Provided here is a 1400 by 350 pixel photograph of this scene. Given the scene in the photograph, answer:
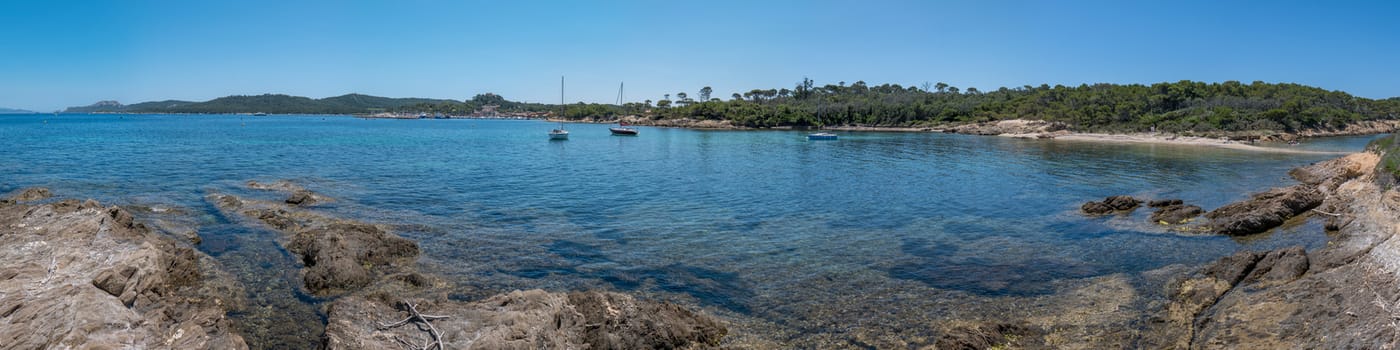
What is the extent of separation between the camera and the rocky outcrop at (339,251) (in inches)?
510

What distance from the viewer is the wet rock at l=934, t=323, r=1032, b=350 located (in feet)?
31.9

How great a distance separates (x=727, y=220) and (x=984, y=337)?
487 inches

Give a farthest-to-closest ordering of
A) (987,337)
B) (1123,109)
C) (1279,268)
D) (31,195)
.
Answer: (1123,109) → (31,195) → (1279,268) → (987,337)

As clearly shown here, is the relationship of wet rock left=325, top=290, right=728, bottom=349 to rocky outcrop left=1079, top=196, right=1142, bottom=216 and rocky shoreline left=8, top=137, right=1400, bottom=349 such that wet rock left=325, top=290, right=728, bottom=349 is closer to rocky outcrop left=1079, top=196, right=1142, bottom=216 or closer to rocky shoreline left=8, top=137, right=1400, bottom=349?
rocky shoreline left=8, top=137, right=1400, bottom=349

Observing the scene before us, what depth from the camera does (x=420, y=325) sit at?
8.99 meters

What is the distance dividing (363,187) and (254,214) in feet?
28.6

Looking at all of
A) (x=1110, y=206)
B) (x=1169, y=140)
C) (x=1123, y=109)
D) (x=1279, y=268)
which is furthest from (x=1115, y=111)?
(x=1279, y=268)

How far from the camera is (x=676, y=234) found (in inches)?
750

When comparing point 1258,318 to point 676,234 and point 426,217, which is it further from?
point 426,217

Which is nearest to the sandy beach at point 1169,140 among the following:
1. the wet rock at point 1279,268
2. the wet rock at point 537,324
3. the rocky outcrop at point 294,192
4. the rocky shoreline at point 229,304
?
the wet rock at point 1279,268

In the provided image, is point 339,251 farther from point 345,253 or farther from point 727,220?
point 727,220

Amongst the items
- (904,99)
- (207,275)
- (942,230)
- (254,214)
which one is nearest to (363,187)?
(254,214)

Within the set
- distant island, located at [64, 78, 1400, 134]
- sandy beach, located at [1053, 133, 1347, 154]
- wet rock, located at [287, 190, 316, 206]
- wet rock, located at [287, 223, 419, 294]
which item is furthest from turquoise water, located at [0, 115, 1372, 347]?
distant island, located at [64, 78, 1400, 134]

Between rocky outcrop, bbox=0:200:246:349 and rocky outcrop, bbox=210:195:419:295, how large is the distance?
1524 millimetres
